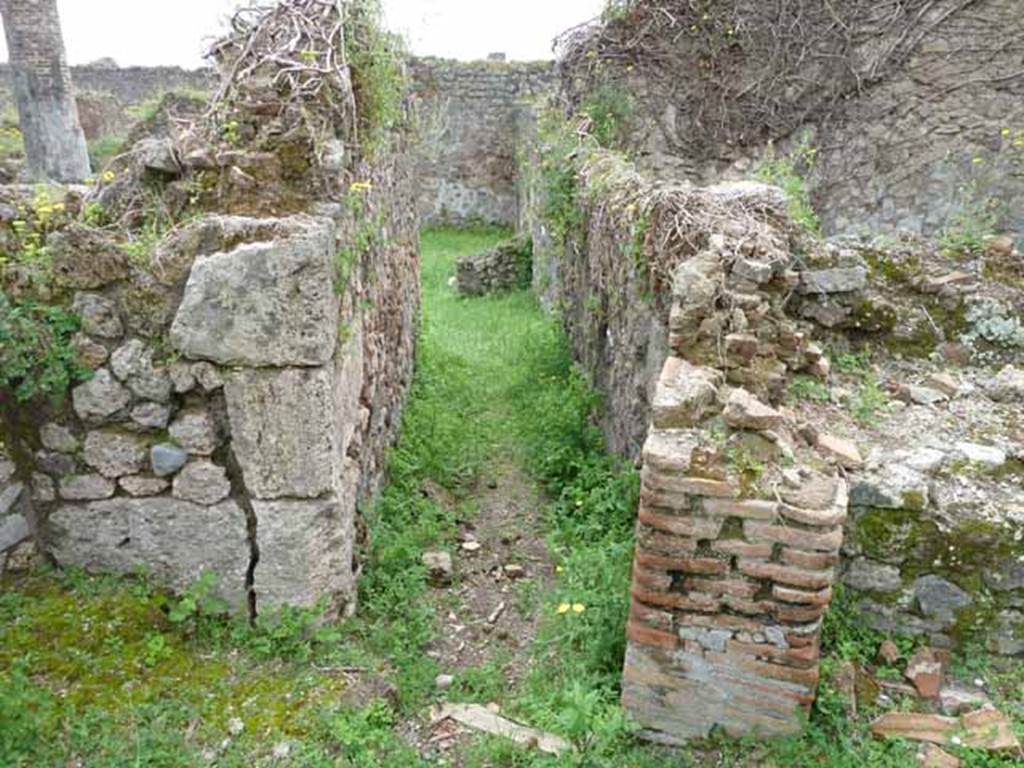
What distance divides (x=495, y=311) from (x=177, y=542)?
7.17 metres

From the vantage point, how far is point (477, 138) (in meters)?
16.1

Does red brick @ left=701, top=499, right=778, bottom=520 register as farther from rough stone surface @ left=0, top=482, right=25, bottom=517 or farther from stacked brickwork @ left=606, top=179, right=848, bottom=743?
rough stone surface @ left=0, top=482, right=25, bottom=517

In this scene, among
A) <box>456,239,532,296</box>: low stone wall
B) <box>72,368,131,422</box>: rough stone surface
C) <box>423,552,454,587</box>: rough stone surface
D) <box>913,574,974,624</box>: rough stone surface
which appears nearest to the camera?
<box>913,574,974,624</box>: rough stone surface

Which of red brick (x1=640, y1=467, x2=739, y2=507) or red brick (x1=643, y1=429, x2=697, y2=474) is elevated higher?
red brick (x1=643, y1=429, x2=697, y2=474)

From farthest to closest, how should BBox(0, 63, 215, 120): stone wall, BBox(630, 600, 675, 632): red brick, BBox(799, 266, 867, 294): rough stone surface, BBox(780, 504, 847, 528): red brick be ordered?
BBox(0, 63, 215, 120): stone wall, BBox(799, 266, 867, 294): rough stone surface, BBox(630, 600, 675, 632): red brick, BBox(780, 504, 847, 528): red brick

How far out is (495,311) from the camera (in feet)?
33.4

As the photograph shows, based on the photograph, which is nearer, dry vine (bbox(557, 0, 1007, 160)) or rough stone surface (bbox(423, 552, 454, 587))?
rough stone surface (bbox(423, 552, 454, 587))

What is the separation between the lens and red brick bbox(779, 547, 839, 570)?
2.57 metres

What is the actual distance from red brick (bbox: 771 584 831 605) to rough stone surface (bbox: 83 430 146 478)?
2.41 m

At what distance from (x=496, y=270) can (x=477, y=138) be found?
5.82m

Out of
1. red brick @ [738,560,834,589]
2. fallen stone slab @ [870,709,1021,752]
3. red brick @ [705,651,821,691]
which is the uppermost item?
red brick @ [738,560,834,589]

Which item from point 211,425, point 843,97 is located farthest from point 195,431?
point 843,97

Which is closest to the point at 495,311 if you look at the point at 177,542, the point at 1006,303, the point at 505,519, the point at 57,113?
the point at 505,519

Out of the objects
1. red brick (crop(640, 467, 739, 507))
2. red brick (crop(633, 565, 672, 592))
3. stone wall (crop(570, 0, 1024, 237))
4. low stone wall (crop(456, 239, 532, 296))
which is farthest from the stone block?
low stone wall (crop(456, 239, 532, 296))
